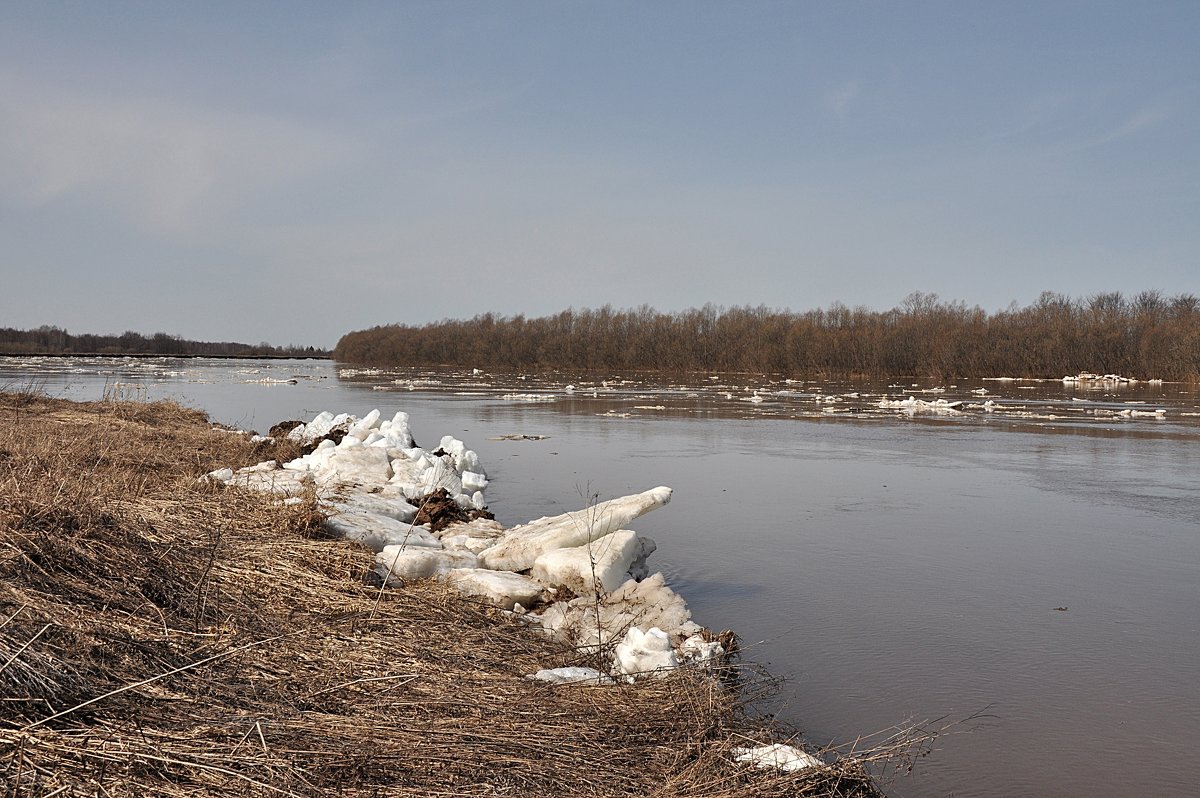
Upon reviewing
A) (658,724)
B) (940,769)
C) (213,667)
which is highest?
(213,667)

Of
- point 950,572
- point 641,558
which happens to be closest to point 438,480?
point 641,558

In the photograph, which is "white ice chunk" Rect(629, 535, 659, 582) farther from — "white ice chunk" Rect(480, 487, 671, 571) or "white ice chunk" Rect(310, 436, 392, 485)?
"white ice chunk" Rect(310, 436, 392, 485)

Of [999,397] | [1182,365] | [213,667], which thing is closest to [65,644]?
[213,667]

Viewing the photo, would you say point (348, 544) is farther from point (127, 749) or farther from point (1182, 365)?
point (1182, 365)

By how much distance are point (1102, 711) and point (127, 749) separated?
461cm

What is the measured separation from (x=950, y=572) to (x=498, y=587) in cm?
391

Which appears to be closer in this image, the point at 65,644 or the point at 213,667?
the point at 65,644

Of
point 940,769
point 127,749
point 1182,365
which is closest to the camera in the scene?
point 127,749

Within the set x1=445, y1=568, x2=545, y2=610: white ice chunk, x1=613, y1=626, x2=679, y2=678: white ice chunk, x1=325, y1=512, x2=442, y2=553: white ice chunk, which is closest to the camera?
x1=613, y1=626, x2=679, y2=678: white ice chunk

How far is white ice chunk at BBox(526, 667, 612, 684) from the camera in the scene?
177 inches

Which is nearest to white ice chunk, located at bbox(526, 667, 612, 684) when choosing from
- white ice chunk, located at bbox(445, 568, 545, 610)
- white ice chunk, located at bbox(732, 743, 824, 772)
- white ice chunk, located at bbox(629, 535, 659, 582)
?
white ice chunk, located at bbox(732, 743, 824, 772)

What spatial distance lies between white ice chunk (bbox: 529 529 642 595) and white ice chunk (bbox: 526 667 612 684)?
145 cm

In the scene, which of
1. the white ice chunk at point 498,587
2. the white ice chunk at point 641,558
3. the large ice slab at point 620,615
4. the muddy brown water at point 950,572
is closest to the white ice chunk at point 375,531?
the white ice chunk at point 498,587

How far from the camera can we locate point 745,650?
18.9 feet
